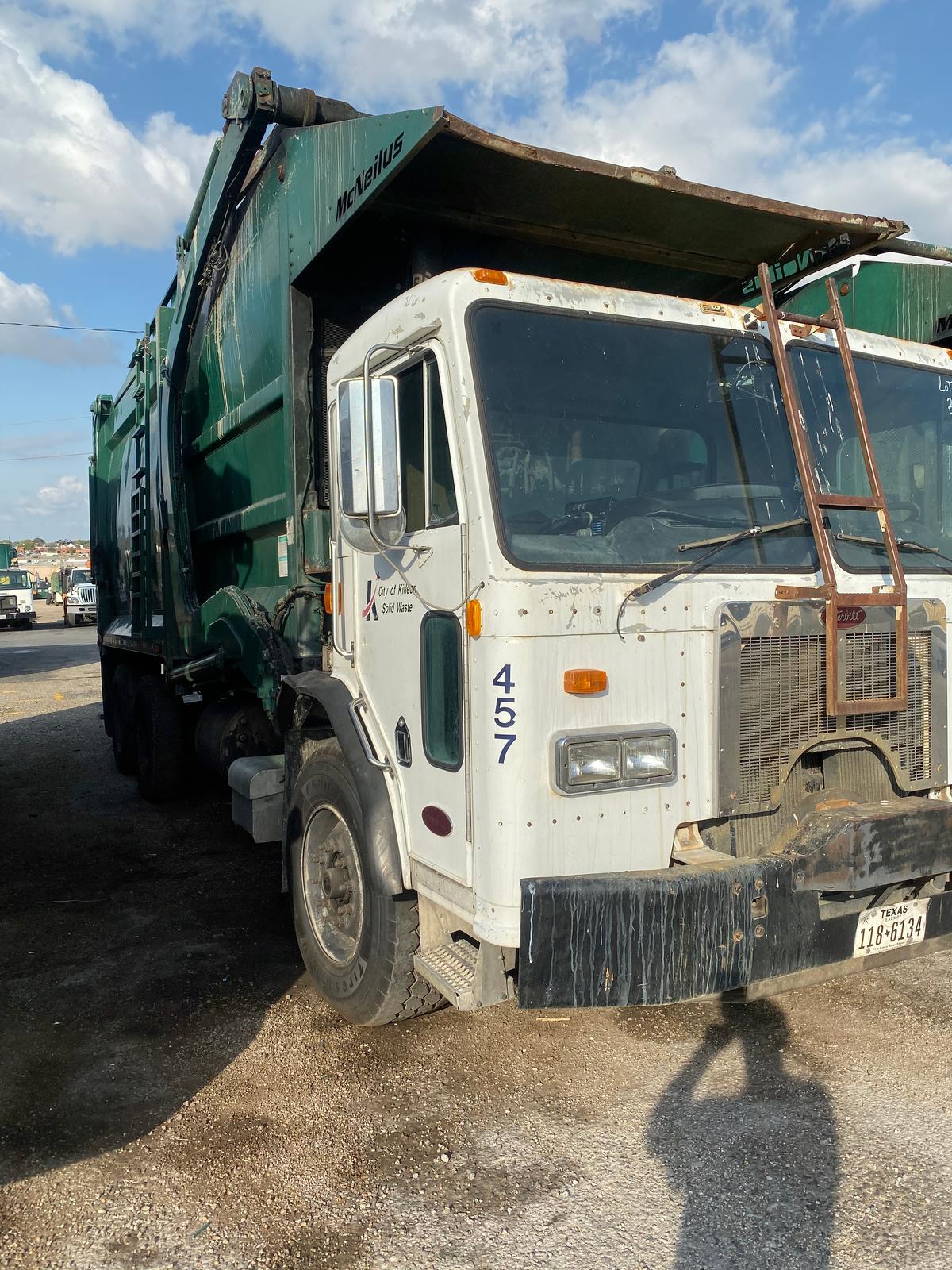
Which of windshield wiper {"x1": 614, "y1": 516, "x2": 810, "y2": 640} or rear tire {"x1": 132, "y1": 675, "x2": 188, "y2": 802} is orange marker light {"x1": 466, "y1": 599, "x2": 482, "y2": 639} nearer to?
windshield wiper {"x1": 614, "y1": 516, "x2": 810, "y2": 640}

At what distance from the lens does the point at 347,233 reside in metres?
3.92

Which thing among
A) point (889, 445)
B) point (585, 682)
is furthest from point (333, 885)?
point (889, 445)

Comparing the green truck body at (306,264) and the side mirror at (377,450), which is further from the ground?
the green truck body at (306,264)

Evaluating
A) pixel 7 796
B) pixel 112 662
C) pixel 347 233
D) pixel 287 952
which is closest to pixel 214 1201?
pixel 287 952

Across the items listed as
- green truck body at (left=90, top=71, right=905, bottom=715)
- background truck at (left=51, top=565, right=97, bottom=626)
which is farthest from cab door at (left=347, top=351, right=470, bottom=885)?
background truck at (left=51, top=565, right=97, bottom=626)

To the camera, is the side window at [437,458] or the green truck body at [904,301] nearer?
the side window at [437,458]

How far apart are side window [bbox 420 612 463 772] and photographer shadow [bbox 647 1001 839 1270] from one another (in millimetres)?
1315

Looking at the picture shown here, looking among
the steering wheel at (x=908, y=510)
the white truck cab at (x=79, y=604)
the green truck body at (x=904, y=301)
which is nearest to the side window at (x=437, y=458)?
the steering wheel at (x=908, y=510)

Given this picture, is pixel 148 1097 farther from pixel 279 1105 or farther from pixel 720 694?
pixel 720 694

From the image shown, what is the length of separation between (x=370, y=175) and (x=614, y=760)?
2.36 metres

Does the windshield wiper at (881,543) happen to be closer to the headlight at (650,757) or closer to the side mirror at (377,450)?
the headlight at (650,757)

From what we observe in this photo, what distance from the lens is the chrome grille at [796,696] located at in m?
2.82

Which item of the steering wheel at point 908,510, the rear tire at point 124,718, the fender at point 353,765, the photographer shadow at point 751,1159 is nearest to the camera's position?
the photographer shadow at point 751,1159

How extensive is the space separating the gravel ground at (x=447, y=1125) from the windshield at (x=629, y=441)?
1.72 meters
